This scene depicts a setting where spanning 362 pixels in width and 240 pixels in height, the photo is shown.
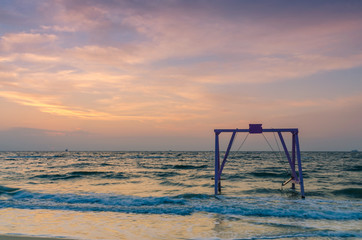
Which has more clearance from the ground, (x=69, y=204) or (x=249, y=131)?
(x=249, y=131)

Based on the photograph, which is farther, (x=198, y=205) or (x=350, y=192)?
(x=350, y=192)

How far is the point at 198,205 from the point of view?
539 inches

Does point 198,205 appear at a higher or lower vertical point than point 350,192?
higher

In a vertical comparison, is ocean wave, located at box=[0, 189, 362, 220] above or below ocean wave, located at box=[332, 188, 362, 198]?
→ above

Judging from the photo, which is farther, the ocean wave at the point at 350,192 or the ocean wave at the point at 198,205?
the ocean wave at the point at 350,192

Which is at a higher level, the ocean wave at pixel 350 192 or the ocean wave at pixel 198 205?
the ocean wave at pixel 198 205

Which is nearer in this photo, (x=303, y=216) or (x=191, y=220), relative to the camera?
(x=191, y=220)

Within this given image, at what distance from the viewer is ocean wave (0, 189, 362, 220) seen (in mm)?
12000

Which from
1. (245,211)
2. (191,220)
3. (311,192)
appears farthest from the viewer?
(311,192)

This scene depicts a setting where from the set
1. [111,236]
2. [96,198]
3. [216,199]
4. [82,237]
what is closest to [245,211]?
[216,199]

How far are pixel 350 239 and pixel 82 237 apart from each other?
773 cm

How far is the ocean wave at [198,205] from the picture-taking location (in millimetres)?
12000

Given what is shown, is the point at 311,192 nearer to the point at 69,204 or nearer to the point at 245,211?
the point at 245,211

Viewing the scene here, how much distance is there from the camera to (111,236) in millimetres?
8328
